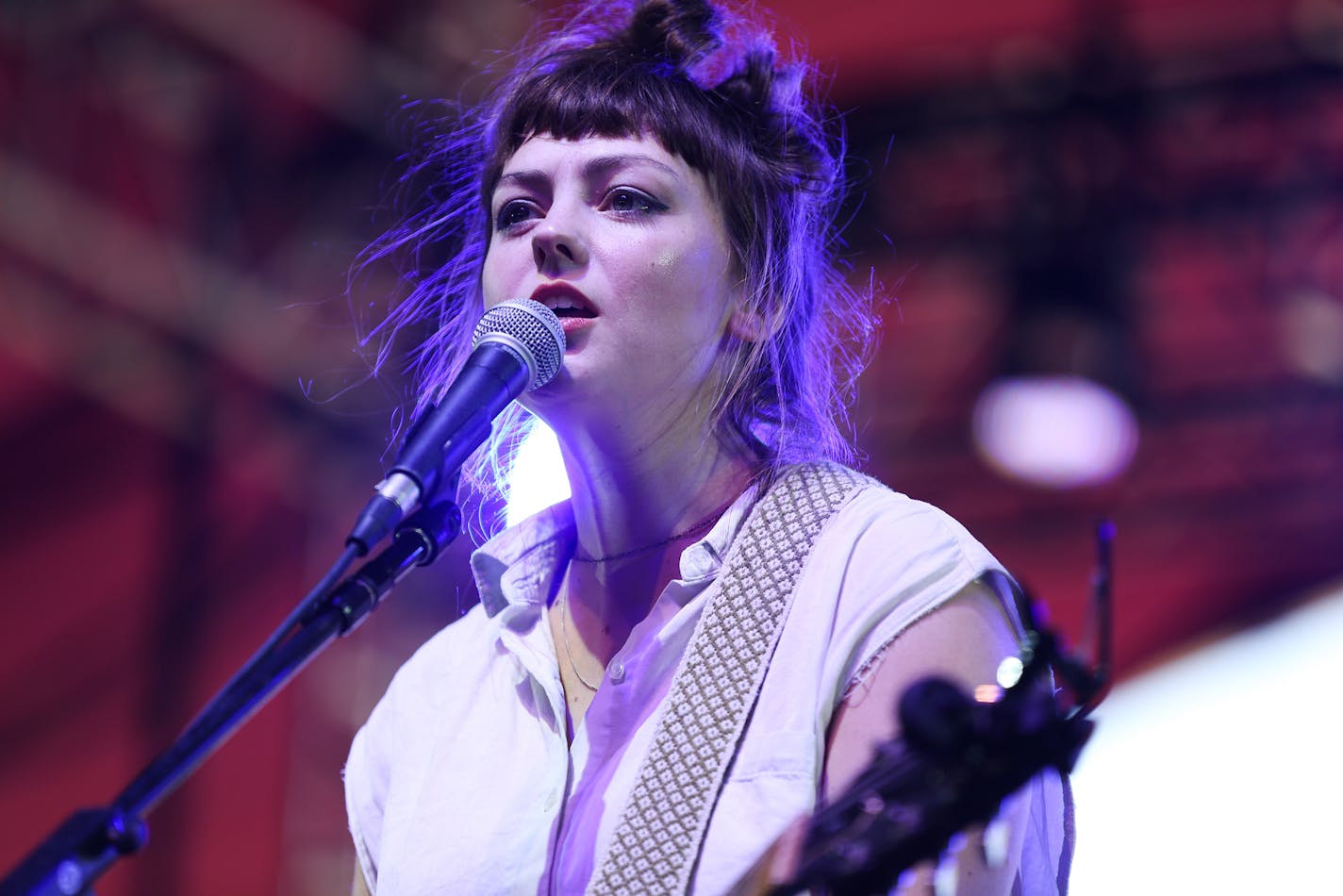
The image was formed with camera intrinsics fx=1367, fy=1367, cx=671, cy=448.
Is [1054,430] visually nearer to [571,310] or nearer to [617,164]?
[617,164]

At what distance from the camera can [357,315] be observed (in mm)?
4863

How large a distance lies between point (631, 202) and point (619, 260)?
13 cm

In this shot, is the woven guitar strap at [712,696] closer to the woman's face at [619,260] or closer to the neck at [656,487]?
the neck at [656,487]

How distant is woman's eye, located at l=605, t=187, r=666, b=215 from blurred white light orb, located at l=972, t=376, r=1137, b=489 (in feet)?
9.10

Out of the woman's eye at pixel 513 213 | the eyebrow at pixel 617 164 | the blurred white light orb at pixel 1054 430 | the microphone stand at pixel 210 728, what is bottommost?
the microphone stand at pixel 210 728

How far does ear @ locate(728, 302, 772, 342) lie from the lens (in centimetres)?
211

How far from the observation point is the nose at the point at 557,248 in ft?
6.21

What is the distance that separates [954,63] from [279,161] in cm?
247

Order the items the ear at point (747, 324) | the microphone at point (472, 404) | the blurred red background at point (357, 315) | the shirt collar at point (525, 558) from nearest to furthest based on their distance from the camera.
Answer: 1. the microphone at point (472, 404)
2. the ear at point (747, 324)
3. the shirt collar at point (525, 558)
4. the blurred red background at point (357, 315)

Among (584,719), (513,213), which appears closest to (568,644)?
(584,719)

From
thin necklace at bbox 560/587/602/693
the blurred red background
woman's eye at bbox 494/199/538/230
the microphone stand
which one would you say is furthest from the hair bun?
the blurred red background

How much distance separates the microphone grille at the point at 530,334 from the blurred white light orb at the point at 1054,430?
3040 millimetres

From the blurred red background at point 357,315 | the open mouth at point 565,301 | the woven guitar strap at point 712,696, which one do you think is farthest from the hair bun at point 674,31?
the blurred red background at point 357,315

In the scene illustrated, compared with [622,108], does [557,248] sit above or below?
below
